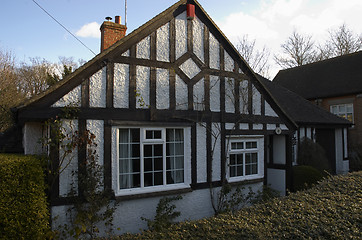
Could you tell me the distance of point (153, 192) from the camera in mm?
6891

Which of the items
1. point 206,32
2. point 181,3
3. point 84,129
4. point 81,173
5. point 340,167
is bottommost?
point 340,167

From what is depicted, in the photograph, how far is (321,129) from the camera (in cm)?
1516

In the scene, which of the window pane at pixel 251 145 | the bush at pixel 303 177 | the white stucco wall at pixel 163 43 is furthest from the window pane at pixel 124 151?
the bush at pixel 303 177

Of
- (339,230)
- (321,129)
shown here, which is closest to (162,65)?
(339,230)

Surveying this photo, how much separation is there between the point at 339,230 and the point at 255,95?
5.72 meters

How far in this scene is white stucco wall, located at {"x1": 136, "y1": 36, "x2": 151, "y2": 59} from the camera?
704cm

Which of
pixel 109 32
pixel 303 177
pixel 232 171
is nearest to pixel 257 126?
pixel 232 171

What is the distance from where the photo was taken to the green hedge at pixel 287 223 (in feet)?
13.1

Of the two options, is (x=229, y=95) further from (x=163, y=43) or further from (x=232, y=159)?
(x=163, y=43)

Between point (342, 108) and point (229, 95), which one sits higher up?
point (342, 108)

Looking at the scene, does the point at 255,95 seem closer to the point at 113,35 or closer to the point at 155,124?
the point at 155,124

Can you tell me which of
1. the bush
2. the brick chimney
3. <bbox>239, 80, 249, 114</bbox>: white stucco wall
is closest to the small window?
<bbox>239, 80, 249, 114</bbox>: white stucco wall

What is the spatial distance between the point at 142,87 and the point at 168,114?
96cm

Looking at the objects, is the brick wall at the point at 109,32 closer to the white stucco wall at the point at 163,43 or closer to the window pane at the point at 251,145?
the white stucco wall at the point at 163,43
